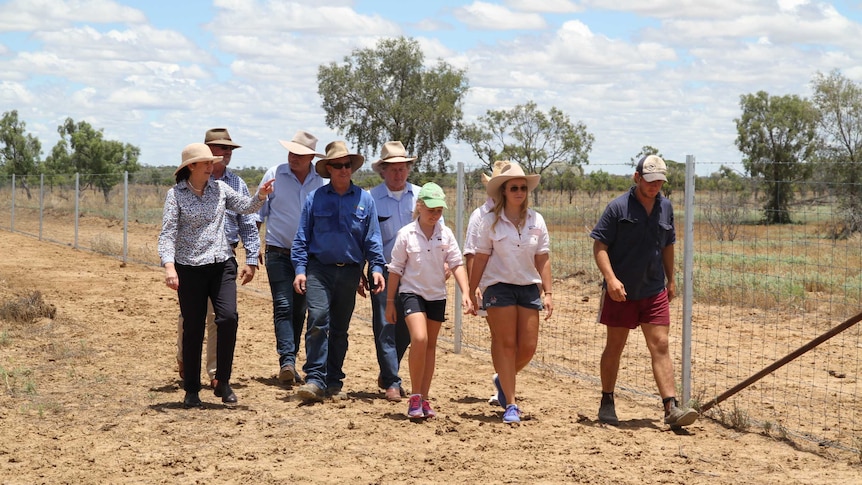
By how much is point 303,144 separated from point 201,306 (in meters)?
1.64

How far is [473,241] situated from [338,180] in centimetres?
119

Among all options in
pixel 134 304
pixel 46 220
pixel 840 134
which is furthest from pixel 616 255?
pixel 840 134

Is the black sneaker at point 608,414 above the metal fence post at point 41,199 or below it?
below

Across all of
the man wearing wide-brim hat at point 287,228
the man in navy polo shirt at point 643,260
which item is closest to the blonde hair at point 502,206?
the man in navy polo shirt at point 643,260

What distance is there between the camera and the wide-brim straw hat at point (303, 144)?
8.20 metres

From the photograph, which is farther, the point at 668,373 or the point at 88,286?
the point at 88,286

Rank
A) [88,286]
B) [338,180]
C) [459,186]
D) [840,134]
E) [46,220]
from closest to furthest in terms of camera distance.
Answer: [338,180]
[459,186]
[88,286]
[46,220]
[840,134]

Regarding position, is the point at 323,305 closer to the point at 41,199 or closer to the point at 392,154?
the point at 392,154

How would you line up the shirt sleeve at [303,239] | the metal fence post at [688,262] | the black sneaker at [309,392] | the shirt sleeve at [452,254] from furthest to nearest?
the shirt sleeve at [303,239], the black sneaker at [309,392], the metal fence post at [688,262], the shirt sleeve at [452,254]

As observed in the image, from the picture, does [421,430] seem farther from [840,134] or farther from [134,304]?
[840,134]

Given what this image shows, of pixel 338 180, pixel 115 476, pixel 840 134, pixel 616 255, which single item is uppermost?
pixel 840 134

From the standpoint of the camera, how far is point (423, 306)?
24.1 ft

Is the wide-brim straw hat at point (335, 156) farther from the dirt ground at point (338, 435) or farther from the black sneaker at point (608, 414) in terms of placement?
the black sneaker at point (608, 414)

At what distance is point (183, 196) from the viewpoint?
732cm
